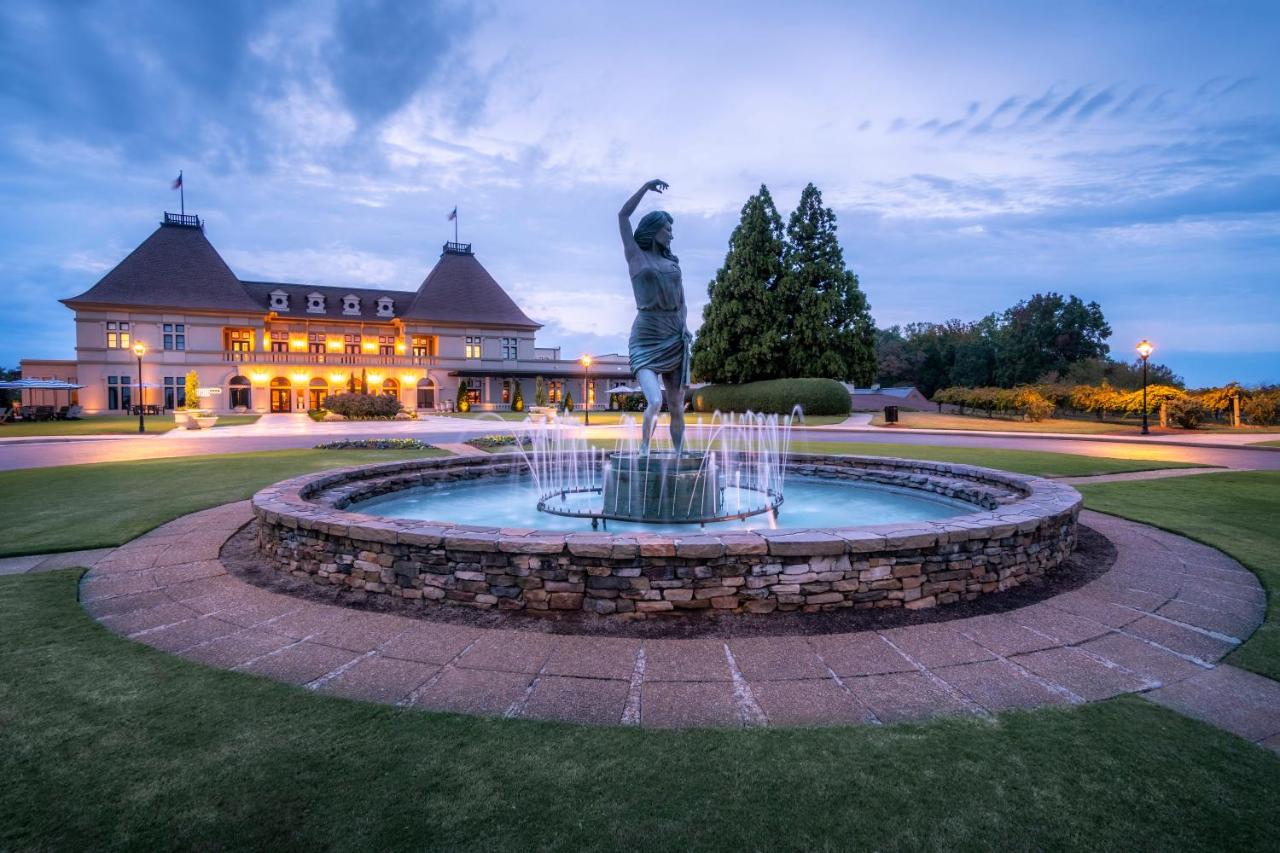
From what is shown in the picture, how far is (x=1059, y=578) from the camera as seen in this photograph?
19.2 feet

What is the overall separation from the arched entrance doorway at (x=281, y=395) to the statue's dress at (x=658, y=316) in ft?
153

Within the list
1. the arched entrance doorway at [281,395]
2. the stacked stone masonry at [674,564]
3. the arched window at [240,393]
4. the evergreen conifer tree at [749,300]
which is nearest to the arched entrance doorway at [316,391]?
the arched entrance doorway at [281,395]

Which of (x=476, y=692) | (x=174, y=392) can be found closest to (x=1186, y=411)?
(x=476, y=692)

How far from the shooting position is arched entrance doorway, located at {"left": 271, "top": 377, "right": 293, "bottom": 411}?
46375 mm

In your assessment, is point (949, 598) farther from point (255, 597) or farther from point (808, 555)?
point (255, 597)

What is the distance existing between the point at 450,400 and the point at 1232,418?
165 ft

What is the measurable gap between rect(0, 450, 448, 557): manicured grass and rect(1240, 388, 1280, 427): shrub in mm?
38664

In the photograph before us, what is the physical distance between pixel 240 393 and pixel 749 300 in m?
38.2

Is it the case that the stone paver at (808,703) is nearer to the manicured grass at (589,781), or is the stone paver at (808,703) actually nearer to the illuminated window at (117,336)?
the manicured grass at (589,781)

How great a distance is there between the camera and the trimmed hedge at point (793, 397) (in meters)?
36.4

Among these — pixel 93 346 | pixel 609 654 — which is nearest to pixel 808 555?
pixel 609 654

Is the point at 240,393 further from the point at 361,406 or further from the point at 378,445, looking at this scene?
the point at 378,445

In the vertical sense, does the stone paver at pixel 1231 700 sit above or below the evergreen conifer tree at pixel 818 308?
below

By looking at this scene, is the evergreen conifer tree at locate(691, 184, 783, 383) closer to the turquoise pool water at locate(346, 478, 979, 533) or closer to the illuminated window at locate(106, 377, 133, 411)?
the turquoise pool water at locate(346, 478, 979, 533)
